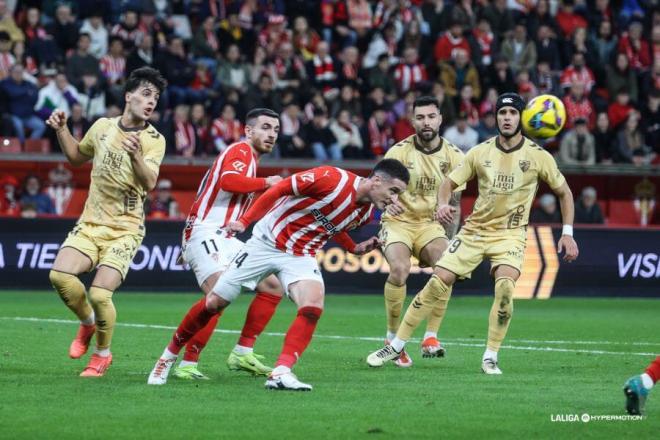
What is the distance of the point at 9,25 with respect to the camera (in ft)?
79.8

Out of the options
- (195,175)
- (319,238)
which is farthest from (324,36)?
(319,238)

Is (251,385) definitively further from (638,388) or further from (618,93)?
(618,93)

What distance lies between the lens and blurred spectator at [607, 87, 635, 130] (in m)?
26.9

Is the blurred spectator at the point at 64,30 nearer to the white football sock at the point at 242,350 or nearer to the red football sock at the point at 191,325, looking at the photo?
the white football sock at the point at 242,350

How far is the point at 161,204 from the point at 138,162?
12.5m

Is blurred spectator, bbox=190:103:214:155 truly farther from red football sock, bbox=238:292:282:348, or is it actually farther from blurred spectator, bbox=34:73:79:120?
red football sock, bbox=238:292:282:348

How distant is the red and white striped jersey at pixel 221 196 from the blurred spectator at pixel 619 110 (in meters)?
17.2

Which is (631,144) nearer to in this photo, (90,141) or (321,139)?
(321,139)

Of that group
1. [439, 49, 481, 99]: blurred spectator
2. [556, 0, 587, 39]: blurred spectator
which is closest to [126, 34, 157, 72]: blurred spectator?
[439, 49, 481, 99]: blurred spectator

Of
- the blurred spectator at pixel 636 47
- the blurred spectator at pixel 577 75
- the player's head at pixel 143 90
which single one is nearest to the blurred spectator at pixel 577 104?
the blurred spectator at pixel 577 75

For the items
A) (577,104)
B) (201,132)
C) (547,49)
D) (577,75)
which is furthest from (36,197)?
(547,49)

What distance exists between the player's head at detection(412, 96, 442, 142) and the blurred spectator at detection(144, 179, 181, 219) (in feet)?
33.2

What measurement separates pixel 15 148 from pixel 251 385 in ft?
45.3

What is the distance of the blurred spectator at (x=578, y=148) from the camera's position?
25453 mm
